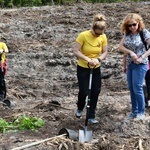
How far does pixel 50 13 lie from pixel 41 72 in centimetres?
908

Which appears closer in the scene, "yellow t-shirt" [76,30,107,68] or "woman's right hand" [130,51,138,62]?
"woman's right hand" [130,51,138,62]

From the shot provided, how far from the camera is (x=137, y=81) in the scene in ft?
23.8

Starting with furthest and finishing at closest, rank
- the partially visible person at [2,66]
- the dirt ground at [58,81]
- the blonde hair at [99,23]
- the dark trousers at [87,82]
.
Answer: the partially visible person at [2,66]
the dark trousers at [87,82]
the blonde hair at [99,23]
the dirt ground at [58,81]

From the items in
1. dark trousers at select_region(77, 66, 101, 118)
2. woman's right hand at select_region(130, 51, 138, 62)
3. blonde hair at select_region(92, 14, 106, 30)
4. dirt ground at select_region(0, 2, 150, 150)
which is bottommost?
dirt ground at select_region(0, 2, 150, 150)

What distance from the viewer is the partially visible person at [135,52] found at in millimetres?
7062

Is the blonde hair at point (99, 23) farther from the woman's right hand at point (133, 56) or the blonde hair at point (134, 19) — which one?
the woman's right hand at point (133, 56)

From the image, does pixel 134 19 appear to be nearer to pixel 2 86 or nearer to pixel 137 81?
pixel 137 81

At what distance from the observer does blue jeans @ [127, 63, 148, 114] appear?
7.22m

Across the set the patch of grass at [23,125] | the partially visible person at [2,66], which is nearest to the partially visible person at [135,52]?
the patch of grass at [23,125]

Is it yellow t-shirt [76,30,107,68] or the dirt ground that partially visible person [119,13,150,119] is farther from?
the dirt ground

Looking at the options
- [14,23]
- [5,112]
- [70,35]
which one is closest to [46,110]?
[5,112]

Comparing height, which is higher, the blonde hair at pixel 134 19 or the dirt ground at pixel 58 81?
the blonde hair at pixel 134 19

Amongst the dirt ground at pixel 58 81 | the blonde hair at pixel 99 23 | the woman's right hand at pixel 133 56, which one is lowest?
the dirt ground at pixel 58 81

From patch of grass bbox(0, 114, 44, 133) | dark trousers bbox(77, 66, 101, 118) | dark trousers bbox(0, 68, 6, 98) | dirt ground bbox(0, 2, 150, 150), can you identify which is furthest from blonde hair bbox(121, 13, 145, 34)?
dark trousers bbox(0, 68, 6, 98)
